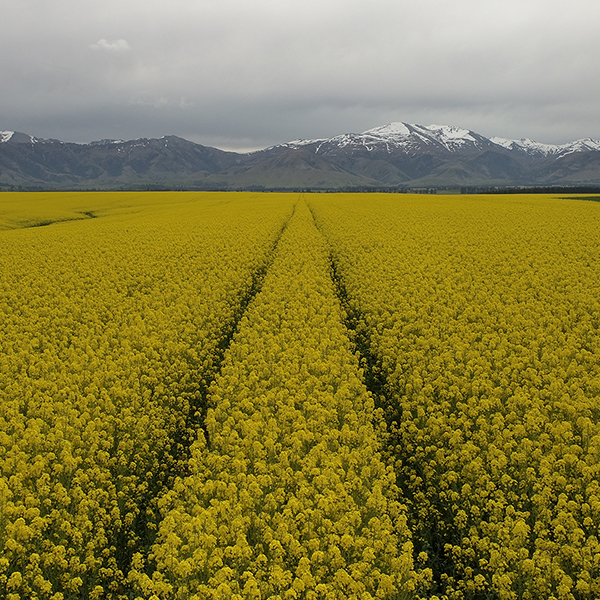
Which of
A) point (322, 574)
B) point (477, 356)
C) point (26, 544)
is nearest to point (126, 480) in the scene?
point (26, 544)

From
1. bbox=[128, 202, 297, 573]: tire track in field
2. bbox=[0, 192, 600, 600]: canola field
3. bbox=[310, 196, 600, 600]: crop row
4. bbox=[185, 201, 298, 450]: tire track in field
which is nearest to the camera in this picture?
bbox=[0, 192, 600, 600]: canola field

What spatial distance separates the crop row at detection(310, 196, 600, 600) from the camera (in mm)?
5902

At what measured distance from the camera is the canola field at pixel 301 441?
5680 mm

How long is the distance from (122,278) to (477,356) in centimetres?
1434

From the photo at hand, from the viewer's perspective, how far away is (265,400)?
883 centimetres

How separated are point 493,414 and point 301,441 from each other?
3.56 m

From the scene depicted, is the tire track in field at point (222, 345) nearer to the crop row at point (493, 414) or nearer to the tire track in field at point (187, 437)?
the tire track in field at point (187, 437)

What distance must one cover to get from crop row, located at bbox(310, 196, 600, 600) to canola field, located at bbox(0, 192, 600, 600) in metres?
0.05

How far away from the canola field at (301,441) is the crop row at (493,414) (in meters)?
0.05

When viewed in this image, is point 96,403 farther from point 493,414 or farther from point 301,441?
point 493,414

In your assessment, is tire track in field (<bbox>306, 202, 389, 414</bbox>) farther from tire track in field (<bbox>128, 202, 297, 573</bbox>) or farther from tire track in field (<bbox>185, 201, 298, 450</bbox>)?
tire track in field (<bbox>128, 202, 297, 573</bbox>)

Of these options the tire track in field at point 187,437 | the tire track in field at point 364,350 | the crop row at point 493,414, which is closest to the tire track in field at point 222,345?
the tire track in field at point 187,437

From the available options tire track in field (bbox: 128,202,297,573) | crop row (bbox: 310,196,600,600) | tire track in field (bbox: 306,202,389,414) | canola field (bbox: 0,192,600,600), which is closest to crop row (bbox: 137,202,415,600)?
canola field (bbox: 0,192,600,600)

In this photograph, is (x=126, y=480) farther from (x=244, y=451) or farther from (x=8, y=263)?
(x=8, y=263)
